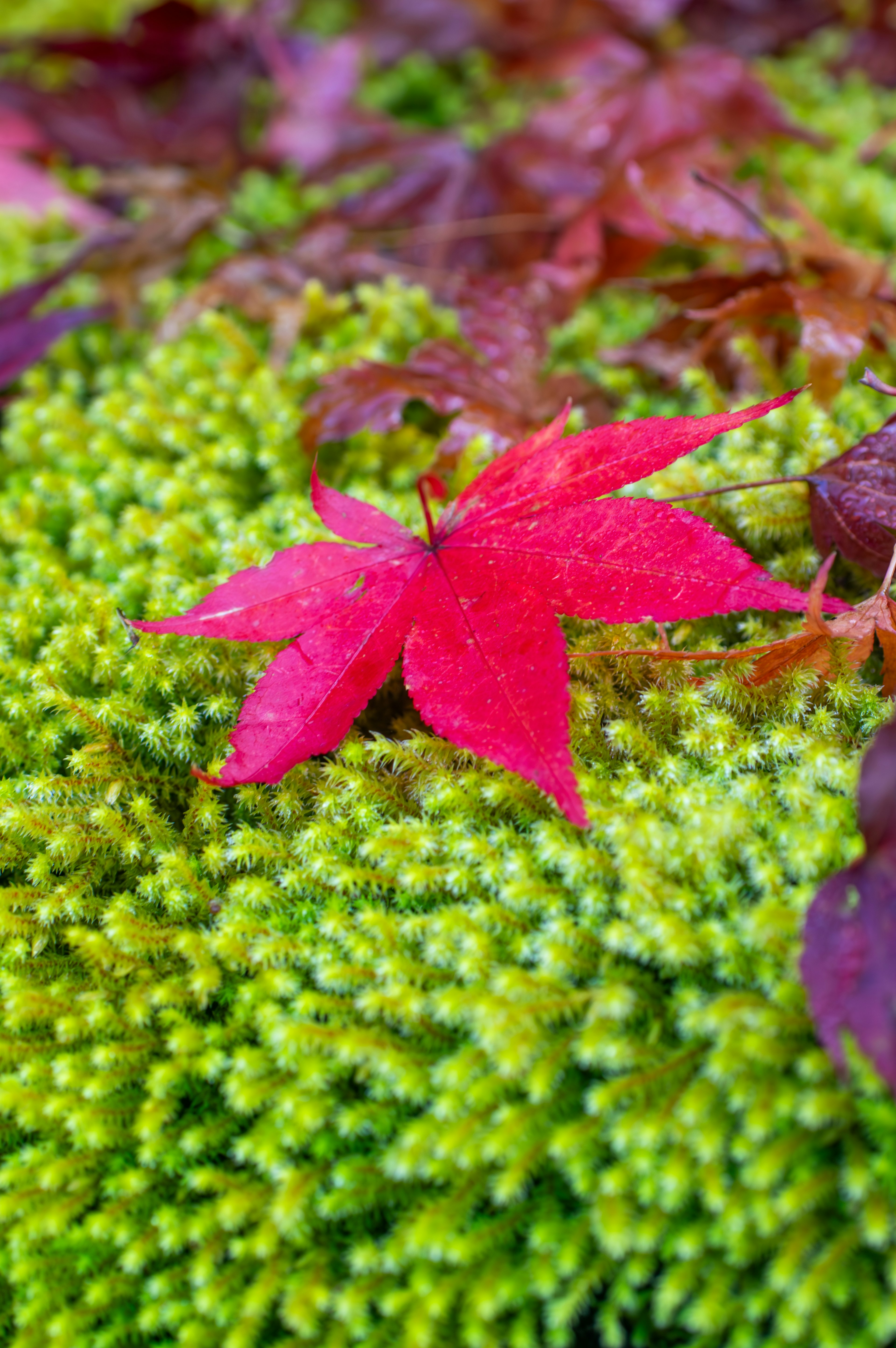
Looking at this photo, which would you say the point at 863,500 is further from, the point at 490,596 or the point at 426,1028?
Answer: the point at 426,1028

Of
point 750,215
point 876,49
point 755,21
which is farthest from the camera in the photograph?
point 755,21

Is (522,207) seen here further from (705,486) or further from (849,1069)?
(849,1069)

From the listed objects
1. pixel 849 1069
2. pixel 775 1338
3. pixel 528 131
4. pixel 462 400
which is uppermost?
pixel 528 131

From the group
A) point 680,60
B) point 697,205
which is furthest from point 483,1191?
point 680,60

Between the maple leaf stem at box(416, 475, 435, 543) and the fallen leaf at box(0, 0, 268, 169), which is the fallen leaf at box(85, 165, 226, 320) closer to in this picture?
the fallen leaf at box(0, 0, 268, 169)

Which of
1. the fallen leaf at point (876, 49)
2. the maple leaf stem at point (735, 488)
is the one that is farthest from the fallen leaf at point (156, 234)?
the fallen leaf at point (876, 49)

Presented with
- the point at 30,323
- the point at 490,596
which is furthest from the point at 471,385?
the point at 30,323

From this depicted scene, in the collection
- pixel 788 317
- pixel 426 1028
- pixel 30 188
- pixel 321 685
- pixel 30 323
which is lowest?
pixel 426 1028
